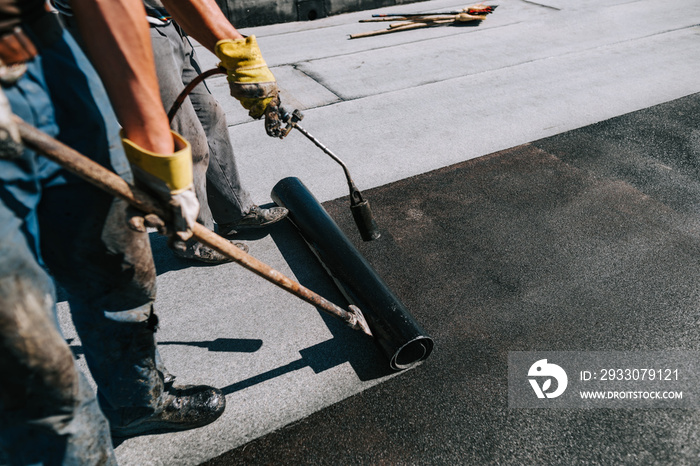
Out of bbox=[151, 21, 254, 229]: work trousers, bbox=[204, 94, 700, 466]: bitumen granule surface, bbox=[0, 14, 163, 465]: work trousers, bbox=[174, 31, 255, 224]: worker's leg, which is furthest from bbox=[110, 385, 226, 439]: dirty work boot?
bbox=[174, 31, 255, 224]: worker's leg

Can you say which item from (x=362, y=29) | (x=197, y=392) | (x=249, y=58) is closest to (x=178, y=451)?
(x=197, y=392)

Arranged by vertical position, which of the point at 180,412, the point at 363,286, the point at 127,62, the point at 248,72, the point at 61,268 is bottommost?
the point at 180,412

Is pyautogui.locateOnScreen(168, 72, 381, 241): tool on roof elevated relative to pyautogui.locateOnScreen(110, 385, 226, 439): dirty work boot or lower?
elevated

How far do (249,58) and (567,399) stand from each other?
6.80 ft

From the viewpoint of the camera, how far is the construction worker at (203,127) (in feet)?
8.02

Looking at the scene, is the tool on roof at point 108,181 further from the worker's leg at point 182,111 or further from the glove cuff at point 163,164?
the worker's leg at point 182,111

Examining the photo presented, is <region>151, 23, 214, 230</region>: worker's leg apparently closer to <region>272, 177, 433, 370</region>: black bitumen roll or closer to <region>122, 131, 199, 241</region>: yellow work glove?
<region>272, 177, 433, 370</region>: black bitumen roll

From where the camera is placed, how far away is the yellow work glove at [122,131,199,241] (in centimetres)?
140

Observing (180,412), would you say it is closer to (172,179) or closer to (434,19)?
(172,179)

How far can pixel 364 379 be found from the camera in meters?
2.28

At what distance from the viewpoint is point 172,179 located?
4.72 feet

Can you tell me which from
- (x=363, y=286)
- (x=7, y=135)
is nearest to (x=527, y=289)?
(x=363, y=286)

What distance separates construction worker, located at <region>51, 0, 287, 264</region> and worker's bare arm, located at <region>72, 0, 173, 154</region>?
0.73 meters

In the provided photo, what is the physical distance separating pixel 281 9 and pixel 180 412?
7964mm
